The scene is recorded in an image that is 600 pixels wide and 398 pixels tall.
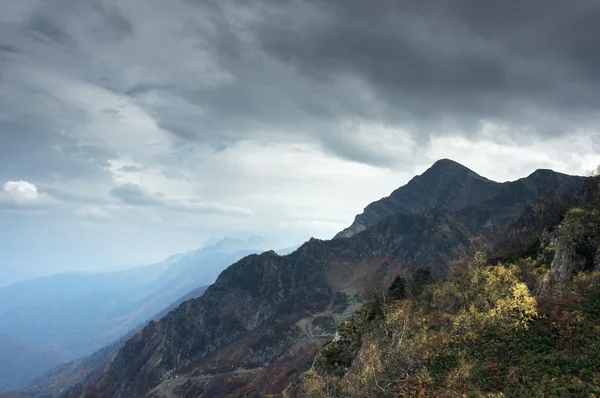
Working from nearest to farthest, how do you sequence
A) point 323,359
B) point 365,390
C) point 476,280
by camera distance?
point 365,390 → point 476,280 → point 323,359

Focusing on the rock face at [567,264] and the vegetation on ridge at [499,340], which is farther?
the rock face at [567,264]

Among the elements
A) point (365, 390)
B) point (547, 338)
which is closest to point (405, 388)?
point (365, 390)

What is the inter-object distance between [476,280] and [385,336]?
61.7 feet

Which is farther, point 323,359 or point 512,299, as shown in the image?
point 323,359

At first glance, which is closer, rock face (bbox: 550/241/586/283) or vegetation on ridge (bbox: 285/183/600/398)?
vegetation on ridge (bbox: 285/183/600/398)

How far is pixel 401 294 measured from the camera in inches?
3595

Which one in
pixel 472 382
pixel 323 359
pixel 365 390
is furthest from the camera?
pixel 323 359

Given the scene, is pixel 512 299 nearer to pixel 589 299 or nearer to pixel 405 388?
pixel 589 299

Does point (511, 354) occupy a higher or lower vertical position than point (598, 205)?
lower

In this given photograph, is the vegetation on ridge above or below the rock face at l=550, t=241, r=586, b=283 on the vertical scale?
below

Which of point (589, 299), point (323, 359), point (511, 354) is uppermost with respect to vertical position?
point (589, 299)

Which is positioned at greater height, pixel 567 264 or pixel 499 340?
pixel 567 264

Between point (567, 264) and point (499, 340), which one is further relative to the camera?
point (567, 264)

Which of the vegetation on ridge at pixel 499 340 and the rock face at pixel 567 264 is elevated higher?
the rock face at pixel 567 264
